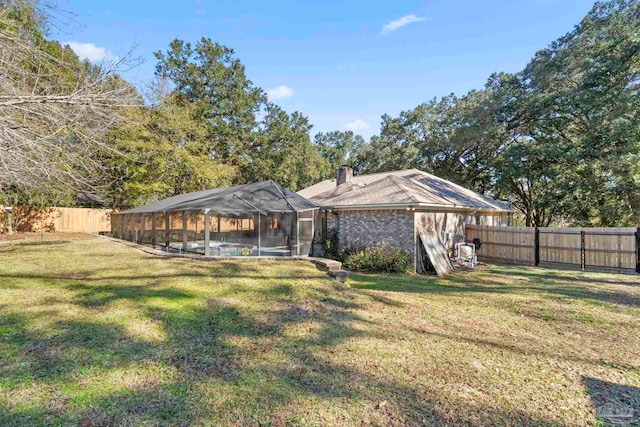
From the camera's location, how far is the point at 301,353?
416cm

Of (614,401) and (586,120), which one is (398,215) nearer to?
(614,401)

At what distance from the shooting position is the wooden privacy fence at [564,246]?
10.3 m

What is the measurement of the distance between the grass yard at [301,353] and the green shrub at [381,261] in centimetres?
275

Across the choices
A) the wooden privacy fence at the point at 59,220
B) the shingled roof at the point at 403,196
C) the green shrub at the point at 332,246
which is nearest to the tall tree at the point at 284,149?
the shingled roof at the point at 403,196

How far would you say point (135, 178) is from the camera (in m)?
20.7

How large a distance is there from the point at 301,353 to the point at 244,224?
31.5 feet

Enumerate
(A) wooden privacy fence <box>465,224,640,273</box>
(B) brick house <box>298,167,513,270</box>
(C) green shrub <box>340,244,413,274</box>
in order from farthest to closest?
1. (B) brick house <box>298,167,513,270</box>
2. (C) green shrub <box>340,244,413,274</box>
3. (A) wooden privacy fence <box>465,224,640,273</box>

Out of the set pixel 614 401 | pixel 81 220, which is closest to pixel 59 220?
pixel 81 220

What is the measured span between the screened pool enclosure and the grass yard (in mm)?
4250

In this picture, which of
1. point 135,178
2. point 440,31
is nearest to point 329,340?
point 440,31

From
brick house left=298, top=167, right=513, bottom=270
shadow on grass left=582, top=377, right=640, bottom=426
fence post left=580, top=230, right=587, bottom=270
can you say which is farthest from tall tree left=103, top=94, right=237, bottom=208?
shadow on grass left=582, top=377, right=640, bottom=426

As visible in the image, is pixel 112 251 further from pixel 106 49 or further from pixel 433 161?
pixel 433 161

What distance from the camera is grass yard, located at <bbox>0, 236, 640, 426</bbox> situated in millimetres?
2943

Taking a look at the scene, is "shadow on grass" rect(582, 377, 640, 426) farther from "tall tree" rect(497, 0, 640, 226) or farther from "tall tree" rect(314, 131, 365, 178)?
"tall tree" rect(314, 131, 365, 178)
